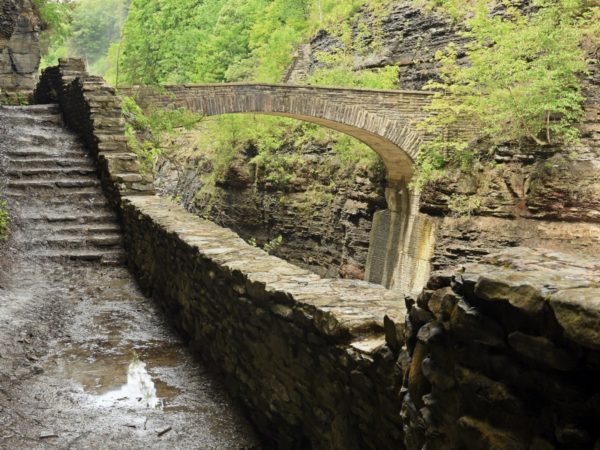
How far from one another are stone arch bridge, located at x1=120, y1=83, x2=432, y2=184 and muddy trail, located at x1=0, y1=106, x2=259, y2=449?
263 inches

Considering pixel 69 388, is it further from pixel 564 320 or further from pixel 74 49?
pixel 74 49

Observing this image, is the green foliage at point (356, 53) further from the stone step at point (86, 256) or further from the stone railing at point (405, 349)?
the stone railing at point (405, 349)

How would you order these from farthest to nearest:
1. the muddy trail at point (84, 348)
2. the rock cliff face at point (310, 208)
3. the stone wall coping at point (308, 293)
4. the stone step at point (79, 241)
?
the rock cliff face at point (310, 208), the stone step at point (79, 241), the muddy trail at point (84, 348), the stone wall coping at point (308, 293)

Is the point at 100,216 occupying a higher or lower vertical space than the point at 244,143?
lower

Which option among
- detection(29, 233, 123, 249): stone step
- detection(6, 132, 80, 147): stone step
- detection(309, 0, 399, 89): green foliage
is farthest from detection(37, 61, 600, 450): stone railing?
detection(309, 0, 399, 89): green foliage

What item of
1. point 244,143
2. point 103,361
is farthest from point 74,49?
point 103,361

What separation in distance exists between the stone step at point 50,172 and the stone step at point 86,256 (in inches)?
84.7

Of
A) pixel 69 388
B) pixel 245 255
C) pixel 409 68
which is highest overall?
pixel 409 68

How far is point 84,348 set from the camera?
201 inches

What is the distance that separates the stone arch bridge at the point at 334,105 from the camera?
1545 cm

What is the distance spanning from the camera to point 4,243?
7445 millimetres

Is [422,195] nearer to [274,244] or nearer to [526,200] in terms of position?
[526,200]

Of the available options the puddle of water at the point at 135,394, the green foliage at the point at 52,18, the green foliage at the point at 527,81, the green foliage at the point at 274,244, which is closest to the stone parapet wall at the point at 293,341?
the puddle of water at the point at 135,394

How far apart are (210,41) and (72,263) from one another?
2350 cm
